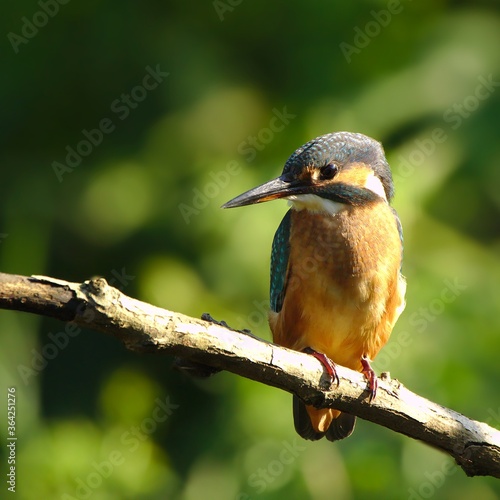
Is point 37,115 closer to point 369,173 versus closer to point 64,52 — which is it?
point 64,52

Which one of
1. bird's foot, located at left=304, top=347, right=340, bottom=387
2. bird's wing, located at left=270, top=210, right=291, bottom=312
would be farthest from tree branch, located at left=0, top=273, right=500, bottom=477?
bird's wing, located at left=270, top=210, right=291, bottom=312

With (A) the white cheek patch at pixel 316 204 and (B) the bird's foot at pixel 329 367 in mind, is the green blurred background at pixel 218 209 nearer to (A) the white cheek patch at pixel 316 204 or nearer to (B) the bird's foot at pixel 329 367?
(A) the white cheek patch at pixel 316 204

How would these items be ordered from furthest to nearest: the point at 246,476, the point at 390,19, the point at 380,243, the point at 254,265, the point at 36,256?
1. the point at 390,19
2. the point at 36,256
3. the point at 254,265
4. the point at 246,476
5. the point at 380,243

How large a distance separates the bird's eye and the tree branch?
104cm

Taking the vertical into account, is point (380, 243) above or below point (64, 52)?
below

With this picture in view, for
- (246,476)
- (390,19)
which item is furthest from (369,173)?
(390,19)

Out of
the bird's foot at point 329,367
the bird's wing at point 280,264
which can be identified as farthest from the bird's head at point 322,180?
the bird's foot at point 329,367

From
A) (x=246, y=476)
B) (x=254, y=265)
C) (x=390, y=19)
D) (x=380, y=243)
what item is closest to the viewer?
(x=380, y=243)

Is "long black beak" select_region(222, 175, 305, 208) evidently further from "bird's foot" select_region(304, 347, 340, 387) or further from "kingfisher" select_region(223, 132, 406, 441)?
"bird's foot" select_region(304, 347, 340, 387)

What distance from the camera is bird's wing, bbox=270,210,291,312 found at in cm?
393

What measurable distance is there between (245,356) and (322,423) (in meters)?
1.45

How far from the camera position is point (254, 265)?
4.76 meters

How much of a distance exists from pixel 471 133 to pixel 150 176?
2.07 m

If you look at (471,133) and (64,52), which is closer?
(471,133)
